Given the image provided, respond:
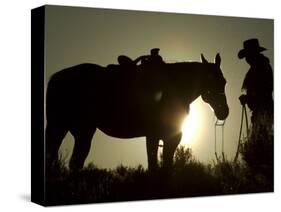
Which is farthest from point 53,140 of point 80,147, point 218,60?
point 218,60

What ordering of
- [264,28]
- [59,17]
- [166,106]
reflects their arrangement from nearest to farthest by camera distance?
[59,17] < [166,106] < [264,28]

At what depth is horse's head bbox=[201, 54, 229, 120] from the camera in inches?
320

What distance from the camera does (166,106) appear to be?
793 centimetres

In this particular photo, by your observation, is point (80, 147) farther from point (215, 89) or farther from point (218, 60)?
point (218, 60)

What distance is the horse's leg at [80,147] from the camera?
7527 mm

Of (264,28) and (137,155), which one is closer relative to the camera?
(137,155)

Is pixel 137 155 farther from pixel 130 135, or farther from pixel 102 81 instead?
pixel 102 81

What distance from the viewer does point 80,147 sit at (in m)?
7.58

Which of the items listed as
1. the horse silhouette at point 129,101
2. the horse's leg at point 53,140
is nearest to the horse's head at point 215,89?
the horse silhouette at point 129,101

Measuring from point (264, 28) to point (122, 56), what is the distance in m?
1.50

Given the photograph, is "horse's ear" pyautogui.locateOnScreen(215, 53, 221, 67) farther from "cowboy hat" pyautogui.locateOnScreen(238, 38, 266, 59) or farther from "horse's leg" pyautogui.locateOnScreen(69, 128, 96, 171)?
"horse's leg" pyautogui.locateOnScreen(69, 128, 96, 171)

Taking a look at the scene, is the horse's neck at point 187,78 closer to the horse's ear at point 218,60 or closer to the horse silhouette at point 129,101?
the horse silhouette at point 129,101

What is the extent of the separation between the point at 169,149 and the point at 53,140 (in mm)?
1089

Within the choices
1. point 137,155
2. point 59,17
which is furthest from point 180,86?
point 59,17
